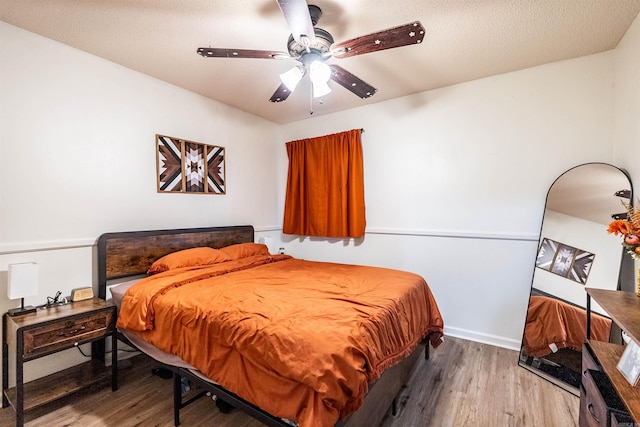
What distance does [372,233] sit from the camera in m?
3.57

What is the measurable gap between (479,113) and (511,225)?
46.0 inches

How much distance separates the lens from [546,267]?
98.7 inches

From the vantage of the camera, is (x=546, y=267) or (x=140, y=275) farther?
(x=140, y=275)

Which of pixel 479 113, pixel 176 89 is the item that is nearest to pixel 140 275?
pixel 176 89

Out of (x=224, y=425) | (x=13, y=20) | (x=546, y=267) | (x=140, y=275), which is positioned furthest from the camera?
(x=140, y=275)

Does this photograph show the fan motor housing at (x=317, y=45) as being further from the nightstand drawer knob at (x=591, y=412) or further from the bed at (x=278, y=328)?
the nightstand drawer knob at (x=591, y=412)

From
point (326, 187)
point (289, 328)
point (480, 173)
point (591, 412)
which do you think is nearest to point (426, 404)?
point (591, 412)

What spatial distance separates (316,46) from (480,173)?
2.09 metres

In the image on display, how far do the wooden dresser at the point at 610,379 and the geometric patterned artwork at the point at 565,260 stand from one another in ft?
2.53

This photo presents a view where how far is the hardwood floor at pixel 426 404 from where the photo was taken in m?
1.82

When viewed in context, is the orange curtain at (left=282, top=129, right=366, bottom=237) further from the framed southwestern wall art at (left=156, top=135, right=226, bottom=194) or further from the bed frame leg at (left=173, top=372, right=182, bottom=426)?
the bed frame leg at (left=173, top=372, right=182, bottom=426)

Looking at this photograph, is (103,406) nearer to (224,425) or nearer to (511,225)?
(224,425)

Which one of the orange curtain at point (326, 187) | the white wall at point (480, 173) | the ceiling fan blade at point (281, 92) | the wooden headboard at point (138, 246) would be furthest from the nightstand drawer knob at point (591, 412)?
the wooden headboard at point (138, 246)

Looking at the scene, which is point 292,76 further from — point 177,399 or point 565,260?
point 565,260
